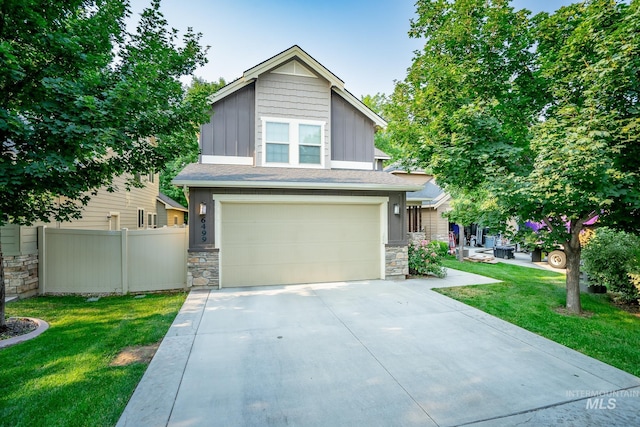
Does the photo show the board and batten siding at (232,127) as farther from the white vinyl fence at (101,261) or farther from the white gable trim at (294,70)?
the white vinyl fence at (101,261)

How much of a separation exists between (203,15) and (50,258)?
7086 mm

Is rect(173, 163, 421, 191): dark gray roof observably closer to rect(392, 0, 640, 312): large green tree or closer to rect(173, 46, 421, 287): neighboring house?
rect(173, 46, 421, 287): neighboring house

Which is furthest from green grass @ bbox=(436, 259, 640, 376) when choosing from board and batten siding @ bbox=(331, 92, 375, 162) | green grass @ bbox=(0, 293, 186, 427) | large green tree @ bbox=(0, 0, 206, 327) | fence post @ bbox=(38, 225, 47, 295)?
fence post @ bbox=(38, 225, 47, 295)

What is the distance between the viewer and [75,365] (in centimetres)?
360

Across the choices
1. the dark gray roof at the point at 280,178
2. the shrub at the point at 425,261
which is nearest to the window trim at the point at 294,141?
the dark gray roof at the point at 280,178

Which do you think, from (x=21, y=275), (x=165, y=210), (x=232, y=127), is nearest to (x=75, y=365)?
(x=21, y=275)

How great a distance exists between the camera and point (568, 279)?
6.11 meters

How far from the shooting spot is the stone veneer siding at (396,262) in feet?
28.2

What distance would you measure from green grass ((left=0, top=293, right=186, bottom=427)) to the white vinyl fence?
100cm

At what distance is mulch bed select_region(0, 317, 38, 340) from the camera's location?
450 centimetres

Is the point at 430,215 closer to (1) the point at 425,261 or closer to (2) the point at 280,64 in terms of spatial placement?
(1) the point at 425,261

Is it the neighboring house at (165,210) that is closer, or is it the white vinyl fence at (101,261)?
the white vinyl fence at (101,261)

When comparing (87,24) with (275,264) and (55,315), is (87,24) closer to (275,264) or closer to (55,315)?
(55,315)

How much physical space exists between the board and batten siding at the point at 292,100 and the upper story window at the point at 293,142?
17 cm
